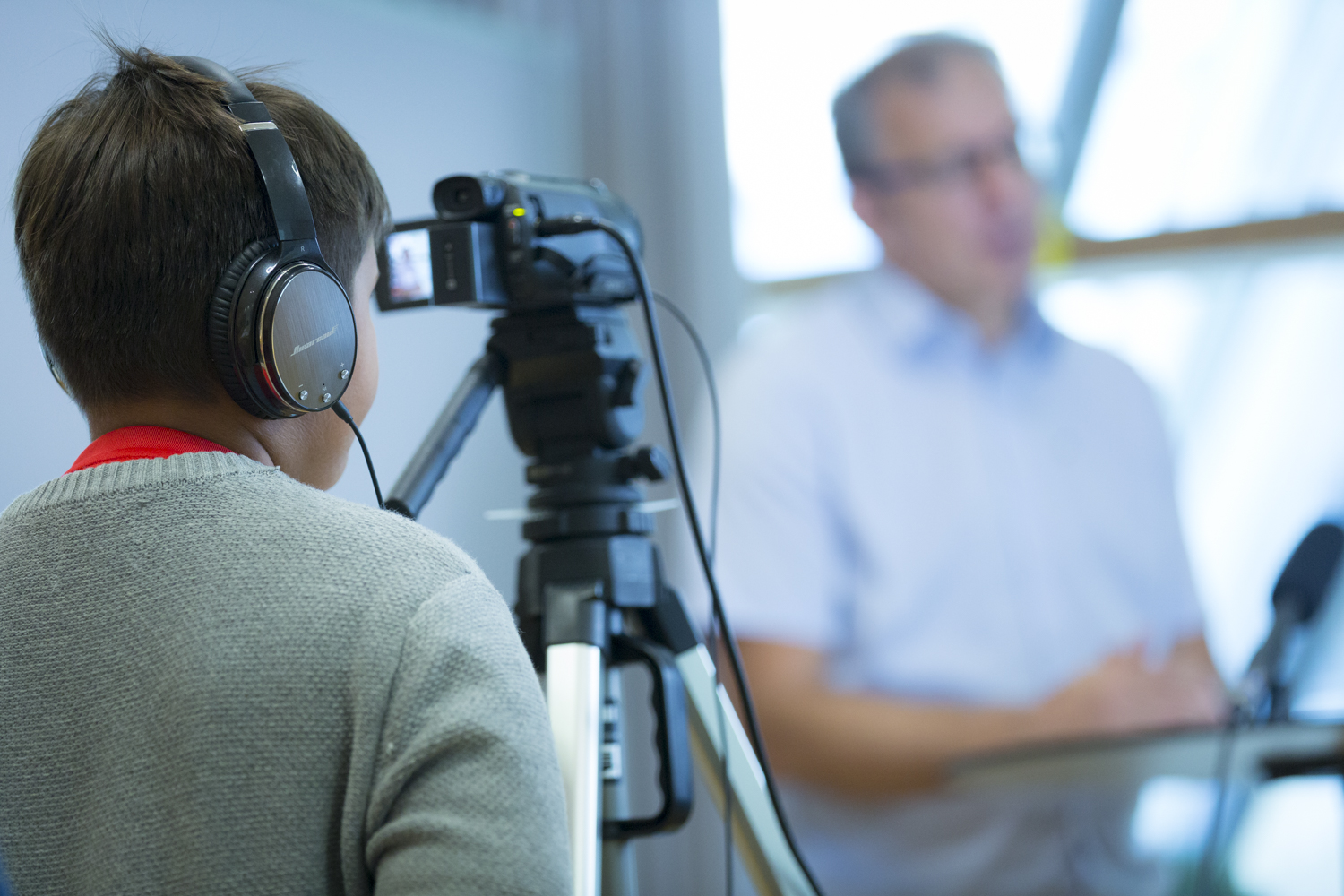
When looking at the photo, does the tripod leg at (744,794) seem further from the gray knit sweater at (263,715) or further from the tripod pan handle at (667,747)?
the gray knit sweater at (263,715)

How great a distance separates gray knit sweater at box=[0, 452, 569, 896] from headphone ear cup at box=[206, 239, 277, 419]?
0.06 m

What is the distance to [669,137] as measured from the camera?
202cm

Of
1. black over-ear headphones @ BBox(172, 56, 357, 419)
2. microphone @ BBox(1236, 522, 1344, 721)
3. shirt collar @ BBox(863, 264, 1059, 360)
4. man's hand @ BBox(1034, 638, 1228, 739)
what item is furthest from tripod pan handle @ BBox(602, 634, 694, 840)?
shirt collar @ BBox(863, 264, 1059, 360)

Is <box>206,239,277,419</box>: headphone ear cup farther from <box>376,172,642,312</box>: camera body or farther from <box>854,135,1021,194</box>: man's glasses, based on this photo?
<box>854,135,1021,194</box>: man's glasses

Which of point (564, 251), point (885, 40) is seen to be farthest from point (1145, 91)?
point (564, 251)

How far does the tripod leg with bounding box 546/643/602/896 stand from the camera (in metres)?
0.73

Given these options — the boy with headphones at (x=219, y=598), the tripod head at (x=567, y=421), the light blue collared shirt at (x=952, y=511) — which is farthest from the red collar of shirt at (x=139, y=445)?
the light blue collared shirt at (x=952, y=511)

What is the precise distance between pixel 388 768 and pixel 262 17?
115 cm

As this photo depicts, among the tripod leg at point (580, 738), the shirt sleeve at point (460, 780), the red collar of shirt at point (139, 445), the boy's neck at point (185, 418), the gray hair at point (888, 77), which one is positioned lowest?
the tripod leg at point (580, 738)

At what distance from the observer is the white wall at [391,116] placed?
0.99 metres

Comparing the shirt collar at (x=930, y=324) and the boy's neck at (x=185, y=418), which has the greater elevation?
the boy's neck at (x=185, y=418)

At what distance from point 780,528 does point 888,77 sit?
31.5 inches

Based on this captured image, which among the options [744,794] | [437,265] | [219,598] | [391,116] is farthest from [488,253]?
[391,116]

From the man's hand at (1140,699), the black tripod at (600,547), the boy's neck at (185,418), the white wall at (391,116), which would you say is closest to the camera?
the boy's neck at (185,418)
